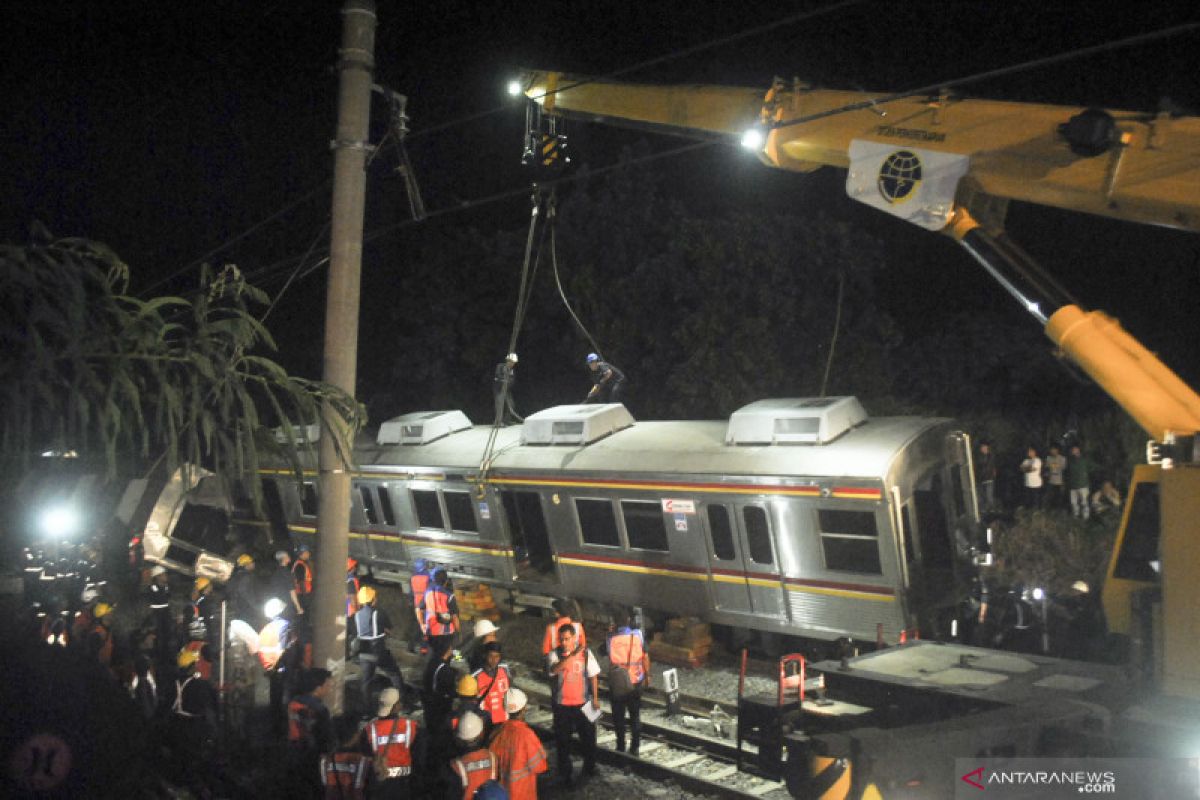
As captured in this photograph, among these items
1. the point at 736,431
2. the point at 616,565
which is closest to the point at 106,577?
the point at 616,565

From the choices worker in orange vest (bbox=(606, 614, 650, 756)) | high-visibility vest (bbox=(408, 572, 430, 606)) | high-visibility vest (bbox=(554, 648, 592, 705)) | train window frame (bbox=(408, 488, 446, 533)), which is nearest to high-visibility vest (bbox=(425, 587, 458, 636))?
high-visibility vest (bbox=(408, 572, 430, 606))

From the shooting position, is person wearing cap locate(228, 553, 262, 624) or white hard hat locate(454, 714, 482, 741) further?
person wearing cap locate(228, 553, 262, 624)

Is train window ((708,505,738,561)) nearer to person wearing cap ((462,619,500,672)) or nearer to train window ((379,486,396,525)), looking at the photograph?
person wearing cap ((462,619,500,672))

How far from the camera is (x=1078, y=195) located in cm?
768

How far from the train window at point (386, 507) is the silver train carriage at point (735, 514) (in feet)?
5.53

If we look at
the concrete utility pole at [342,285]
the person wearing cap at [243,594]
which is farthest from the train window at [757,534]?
the person wearing cap at [243,594]

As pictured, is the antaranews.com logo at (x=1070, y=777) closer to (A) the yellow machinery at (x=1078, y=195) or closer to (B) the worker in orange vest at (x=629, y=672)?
(A) the yellow machinery at (x=1078, y=195)

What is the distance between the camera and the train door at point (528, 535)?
1509 centimetres

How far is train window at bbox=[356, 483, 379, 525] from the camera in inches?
709

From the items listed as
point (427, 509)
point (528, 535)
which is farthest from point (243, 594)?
point (528, 535)

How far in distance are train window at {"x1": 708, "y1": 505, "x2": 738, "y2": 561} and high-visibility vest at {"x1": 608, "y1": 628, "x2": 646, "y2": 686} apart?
282 centimetres

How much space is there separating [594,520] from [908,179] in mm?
6913

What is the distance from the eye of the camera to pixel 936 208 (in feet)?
27.7

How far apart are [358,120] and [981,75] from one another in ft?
16.1
